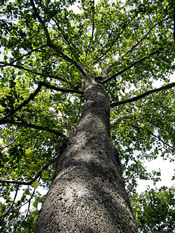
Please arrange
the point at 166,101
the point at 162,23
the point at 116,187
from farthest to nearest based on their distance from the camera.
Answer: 1. the point at 166,101
2. the point at 162,23
3. the point at 116,187

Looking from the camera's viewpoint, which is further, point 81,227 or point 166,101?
point 166,101

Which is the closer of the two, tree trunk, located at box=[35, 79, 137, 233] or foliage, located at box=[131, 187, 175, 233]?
tree trunk, located at box=[35, 79, 137, 233]

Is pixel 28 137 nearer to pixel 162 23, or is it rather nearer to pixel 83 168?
pixel 83 168

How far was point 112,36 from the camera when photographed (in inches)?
236

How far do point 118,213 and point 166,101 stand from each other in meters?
8.74

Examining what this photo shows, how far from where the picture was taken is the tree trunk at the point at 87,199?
892mm

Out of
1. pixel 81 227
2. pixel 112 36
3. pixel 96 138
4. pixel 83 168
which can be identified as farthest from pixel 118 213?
pixel 112 36

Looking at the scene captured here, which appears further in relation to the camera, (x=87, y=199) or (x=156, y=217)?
(x=156, y=217)

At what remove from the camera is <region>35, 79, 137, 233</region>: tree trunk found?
2.93ft

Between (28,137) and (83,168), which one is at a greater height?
(28,137)

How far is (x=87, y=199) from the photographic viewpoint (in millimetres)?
1031

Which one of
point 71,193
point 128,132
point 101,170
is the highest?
point 128,132

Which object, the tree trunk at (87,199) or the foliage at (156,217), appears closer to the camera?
the tree trunk at (87,199)

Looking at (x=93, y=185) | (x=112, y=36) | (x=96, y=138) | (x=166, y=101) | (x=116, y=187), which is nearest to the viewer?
(x=93, y=185)
